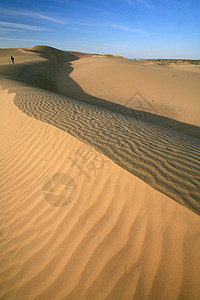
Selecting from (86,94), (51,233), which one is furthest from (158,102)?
(51,233)

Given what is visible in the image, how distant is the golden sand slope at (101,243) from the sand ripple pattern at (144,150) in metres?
0.17

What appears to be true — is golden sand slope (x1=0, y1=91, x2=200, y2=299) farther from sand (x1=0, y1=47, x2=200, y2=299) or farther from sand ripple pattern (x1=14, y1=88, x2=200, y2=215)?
sand ripple pattern (x1=14, y1=88, x2=200, y2=215)

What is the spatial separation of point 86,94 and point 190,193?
422 inches

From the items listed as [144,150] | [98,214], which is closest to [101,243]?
[98,214]

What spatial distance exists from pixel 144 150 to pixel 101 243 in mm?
1570

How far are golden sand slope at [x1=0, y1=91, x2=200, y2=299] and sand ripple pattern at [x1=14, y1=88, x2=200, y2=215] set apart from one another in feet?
0.56

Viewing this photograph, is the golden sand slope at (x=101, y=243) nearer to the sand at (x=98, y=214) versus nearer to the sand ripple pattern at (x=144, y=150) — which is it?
the sand at (x=98, y=214)

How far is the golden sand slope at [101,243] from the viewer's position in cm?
148

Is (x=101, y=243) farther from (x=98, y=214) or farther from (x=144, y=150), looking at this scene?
(x=144, y=150)

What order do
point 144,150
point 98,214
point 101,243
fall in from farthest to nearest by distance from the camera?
point 144,150
point 98,214
point 101,243

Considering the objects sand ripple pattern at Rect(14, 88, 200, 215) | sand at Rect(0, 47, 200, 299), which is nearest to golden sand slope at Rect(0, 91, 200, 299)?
sand at Rect(0, 47, 200, 299)

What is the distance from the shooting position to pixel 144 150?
8.97 feet

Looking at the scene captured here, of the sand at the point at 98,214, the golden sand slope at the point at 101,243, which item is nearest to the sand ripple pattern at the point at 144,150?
the sand at the point at 98,214

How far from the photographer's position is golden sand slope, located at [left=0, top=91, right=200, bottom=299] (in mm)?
1479
